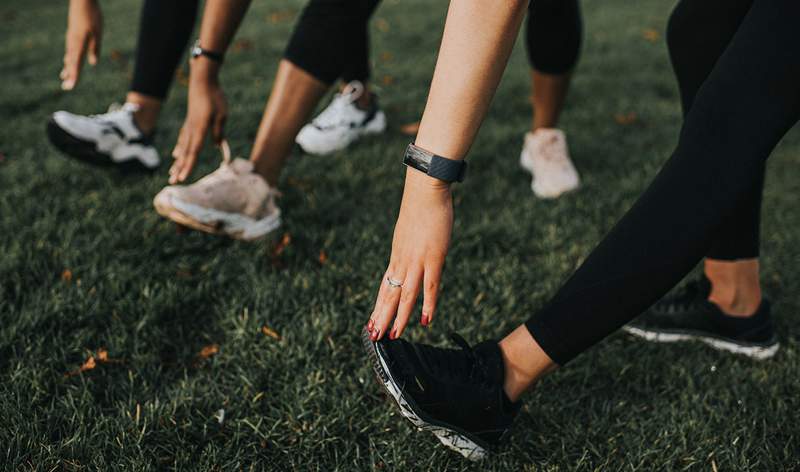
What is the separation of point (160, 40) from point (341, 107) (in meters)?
0.93

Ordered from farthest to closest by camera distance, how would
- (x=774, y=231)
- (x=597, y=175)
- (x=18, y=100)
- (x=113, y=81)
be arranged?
(x=113, y=81), (x=18, y=100), (x=597, y=175), (x=774, y=231)

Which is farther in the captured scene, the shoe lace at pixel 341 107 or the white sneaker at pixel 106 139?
the shoe lace at pixel 341 107

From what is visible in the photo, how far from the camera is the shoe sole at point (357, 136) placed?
295cm

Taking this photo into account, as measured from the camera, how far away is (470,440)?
1.30 metres

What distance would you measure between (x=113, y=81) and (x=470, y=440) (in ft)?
12.4

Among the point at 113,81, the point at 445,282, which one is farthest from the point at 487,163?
the point at 113,81

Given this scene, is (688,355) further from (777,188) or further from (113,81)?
(113,81)

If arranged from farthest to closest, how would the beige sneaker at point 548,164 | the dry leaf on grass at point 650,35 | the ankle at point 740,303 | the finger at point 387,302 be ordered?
1. the dry leaf on grass at point 650,35
2. the beige sneaker at point 548,164
3. the ankle at point 740,303
4. the finger at point 387,302

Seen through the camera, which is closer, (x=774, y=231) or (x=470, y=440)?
(x=470, y=440)

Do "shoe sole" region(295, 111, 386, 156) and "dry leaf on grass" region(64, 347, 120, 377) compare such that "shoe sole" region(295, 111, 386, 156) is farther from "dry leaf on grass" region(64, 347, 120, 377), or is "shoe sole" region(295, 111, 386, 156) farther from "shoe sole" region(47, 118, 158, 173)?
"dry leaf on grass" region(64, 347, 120, 377)

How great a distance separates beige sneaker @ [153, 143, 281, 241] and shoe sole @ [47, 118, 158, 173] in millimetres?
559

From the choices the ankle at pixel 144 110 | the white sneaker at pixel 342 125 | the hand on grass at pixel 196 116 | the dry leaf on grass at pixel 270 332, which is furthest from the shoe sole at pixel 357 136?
the dry leaf on grass at pixel 270 332

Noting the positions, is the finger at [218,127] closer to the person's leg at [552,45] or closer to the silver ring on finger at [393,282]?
the silver ring on finger at [393,282]

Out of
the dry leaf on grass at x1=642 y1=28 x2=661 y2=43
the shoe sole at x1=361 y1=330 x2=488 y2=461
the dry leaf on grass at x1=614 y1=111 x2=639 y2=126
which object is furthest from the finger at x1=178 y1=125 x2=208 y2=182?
the dry leaf on grass at x1=642 y1=28 x2=661 y2=43
